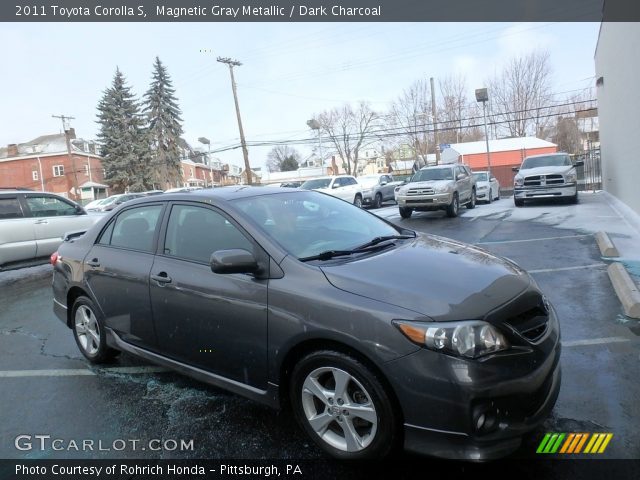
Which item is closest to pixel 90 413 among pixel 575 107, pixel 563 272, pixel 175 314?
pixel 175 314

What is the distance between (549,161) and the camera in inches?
653

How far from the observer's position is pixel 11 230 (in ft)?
29.3

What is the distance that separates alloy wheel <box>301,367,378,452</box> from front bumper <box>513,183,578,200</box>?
15192 millimetres

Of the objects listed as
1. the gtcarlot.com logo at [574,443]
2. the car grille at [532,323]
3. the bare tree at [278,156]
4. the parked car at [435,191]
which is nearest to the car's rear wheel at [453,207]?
the parked car at [435,191]

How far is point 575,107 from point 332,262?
190ft

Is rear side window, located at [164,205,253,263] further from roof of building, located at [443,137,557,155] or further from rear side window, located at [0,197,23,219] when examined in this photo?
roof of building, located at [443,137,557,155]

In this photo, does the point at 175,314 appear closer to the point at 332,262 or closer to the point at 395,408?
the point at 332,262

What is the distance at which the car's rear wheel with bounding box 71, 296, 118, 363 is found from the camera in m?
4.31

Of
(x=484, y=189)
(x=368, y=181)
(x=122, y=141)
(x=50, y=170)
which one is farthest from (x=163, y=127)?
(x=484, y=189)

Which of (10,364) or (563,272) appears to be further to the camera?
(563,272)

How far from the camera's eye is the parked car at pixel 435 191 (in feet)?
47.1

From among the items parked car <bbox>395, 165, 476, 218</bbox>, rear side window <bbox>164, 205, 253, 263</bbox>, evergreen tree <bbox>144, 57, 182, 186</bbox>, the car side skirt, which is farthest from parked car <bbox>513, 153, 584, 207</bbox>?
evergreen tree <bbox>144, 57, 182, 186</bbox>

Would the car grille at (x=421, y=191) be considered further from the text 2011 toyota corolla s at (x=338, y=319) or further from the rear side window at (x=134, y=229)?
the rear side window at (x=134, y=229)

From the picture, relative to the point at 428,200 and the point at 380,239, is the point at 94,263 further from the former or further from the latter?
the point at 428,200
